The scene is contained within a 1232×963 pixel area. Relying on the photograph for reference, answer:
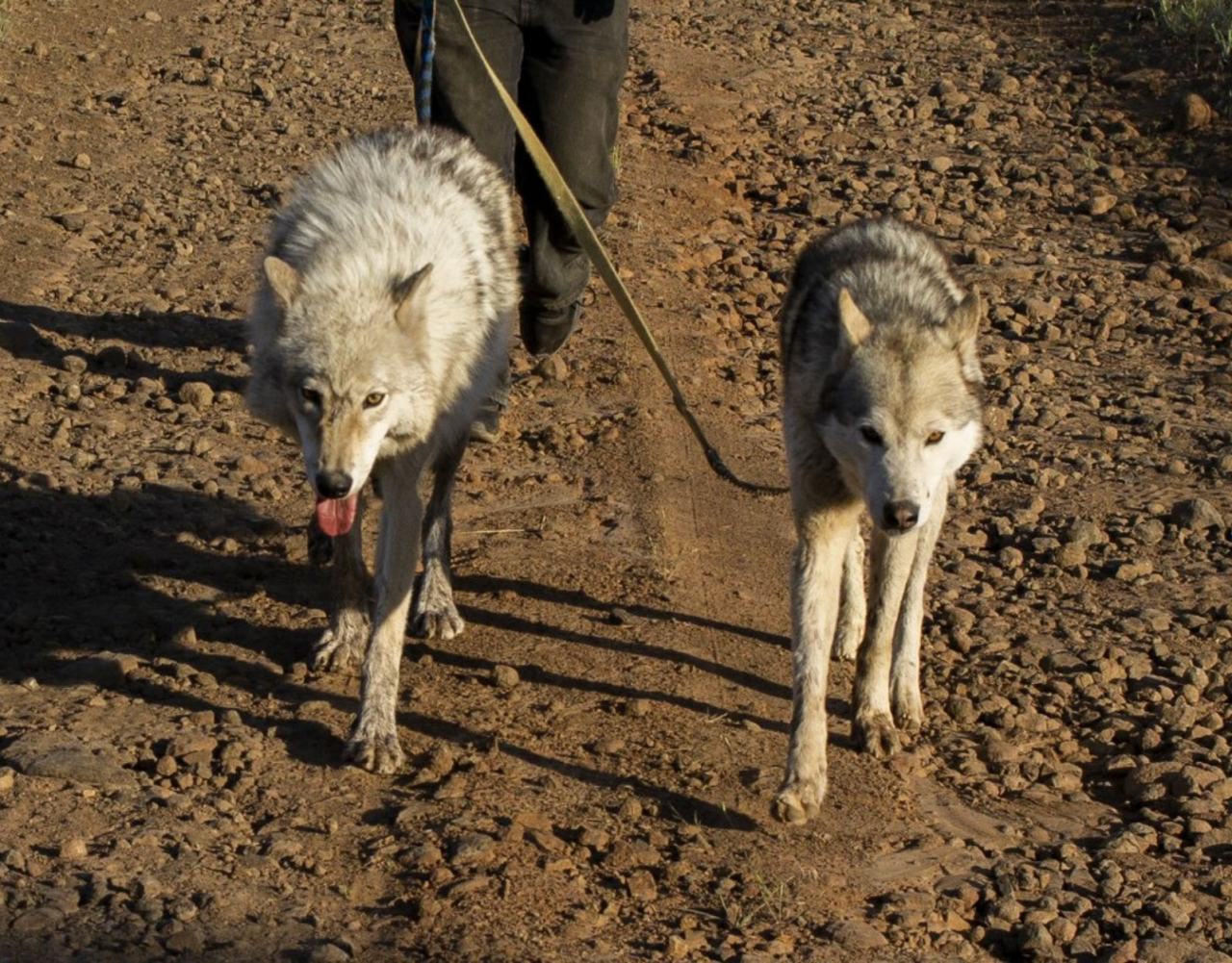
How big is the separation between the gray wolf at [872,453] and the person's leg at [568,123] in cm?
177

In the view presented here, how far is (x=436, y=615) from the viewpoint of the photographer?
22.0ft

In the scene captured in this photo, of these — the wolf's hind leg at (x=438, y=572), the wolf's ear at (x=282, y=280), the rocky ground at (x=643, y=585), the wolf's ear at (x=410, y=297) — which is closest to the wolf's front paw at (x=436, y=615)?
the wolf's hind leg at (x=438, y=572)

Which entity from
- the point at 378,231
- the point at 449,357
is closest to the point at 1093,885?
the point at 449,357

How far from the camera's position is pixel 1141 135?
1164cm

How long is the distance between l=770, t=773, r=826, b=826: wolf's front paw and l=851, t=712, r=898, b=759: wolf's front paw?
1.64 feet

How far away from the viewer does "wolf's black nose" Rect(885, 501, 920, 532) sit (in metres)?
5.36

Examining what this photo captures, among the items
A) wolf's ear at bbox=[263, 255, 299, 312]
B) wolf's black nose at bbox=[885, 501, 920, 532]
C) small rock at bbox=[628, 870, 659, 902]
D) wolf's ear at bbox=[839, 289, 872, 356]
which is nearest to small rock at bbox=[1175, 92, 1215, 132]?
wolf's ear at bbox=[839, 289, 872, 356]

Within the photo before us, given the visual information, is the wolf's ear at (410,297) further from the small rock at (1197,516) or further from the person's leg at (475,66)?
the small rock at (1197,516)

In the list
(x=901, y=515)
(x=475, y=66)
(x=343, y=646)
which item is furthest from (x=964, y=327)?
(x=475, y=66)

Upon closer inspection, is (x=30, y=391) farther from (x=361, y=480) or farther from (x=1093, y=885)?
(x=1093, y=885)

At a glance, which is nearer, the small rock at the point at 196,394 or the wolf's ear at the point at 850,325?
the wolf's ear at the point at 850,325

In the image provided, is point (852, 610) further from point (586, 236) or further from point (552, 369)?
point (552, 369)

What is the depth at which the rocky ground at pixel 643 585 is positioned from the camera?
5117mm

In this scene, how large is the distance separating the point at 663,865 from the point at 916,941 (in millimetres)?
747
